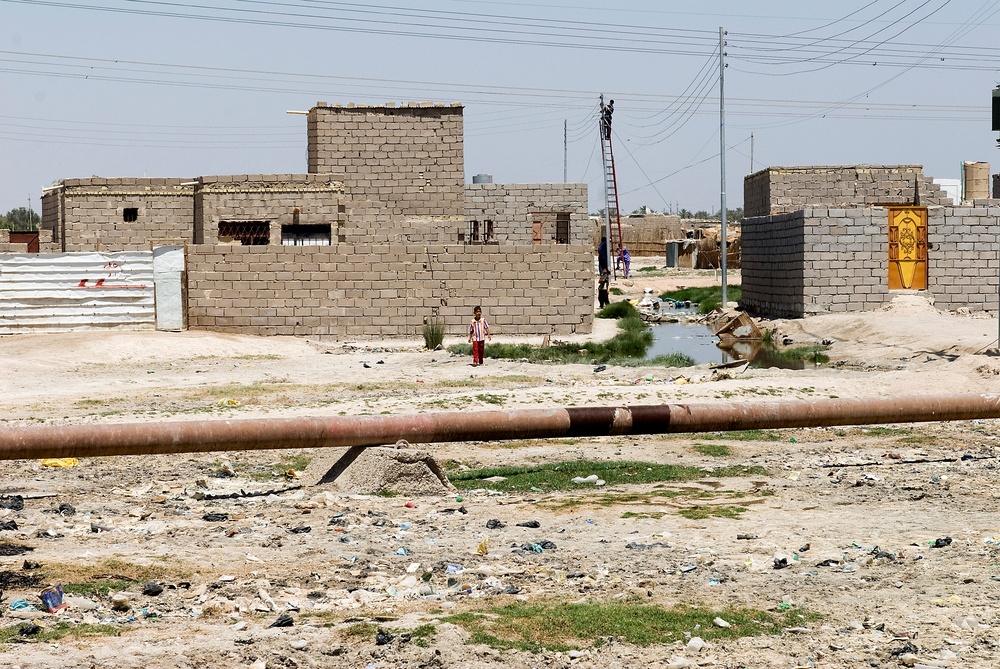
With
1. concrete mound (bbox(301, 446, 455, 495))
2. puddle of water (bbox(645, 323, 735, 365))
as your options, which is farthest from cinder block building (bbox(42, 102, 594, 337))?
concrete mound (bbox(301, 446, 455, 495))

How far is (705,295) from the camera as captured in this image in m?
38.0

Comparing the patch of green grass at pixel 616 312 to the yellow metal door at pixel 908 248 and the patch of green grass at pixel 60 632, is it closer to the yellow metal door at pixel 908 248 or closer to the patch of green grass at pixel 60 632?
the yellow metal door at pixel 908 248

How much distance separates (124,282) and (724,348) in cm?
1185

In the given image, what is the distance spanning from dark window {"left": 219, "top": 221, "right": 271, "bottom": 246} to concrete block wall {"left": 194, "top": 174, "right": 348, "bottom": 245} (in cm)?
13

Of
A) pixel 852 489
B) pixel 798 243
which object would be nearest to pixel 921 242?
pixel 798 243

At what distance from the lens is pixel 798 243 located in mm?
25469

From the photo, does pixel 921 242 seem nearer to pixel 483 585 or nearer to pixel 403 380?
pixel 403 380

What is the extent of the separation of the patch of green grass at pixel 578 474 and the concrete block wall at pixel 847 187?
956 inches

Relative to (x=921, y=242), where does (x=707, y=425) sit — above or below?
below

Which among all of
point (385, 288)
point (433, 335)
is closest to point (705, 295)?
point (385, 288)

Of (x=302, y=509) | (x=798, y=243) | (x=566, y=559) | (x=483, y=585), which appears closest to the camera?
(x=483, y=585)

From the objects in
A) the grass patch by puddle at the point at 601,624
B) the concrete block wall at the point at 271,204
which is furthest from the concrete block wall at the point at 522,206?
the grass patch by puddle at the point at 601,624

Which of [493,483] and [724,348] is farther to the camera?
[724,348]

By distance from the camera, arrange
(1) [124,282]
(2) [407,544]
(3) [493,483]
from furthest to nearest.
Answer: (1) [124,282] → (3) [493,483] → (2) [407,544]
